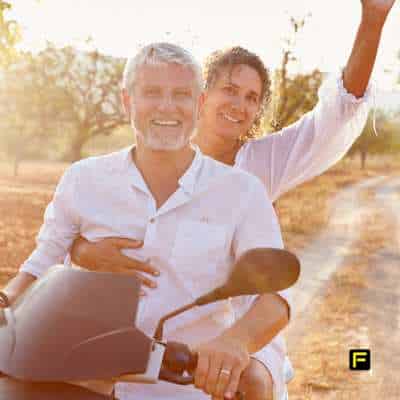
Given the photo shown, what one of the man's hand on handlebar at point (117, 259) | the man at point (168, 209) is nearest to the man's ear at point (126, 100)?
the man at point (168, 209)

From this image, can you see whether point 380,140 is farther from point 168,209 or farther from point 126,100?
point 168,209

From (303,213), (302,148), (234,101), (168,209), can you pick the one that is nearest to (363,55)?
(302,148)

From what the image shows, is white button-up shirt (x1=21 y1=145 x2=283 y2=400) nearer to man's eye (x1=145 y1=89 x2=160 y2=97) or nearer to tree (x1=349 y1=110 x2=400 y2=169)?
man's eye (x1=145 y1=89 x2=160 y2=97)

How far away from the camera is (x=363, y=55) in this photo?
3.16 meters

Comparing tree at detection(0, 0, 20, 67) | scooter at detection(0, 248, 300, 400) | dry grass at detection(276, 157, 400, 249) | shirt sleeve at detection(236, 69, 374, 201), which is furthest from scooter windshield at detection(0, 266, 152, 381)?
dry grass at detection(276, 157, 400, 249)

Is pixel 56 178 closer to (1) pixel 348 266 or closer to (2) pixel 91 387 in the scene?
(1) pixel 348 266

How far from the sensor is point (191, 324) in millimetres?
2266

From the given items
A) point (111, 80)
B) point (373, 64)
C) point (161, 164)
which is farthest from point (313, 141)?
point (111, 80)

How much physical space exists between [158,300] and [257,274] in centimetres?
60

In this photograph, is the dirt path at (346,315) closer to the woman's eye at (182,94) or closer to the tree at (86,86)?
the woman's eye at (182,94)

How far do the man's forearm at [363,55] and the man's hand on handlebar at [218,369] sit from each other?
1.64 meters

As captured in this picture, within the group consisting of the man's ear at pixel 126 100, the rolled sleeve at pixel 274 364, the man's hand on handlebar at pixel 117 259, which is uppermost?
the man's ear at pixel 126 100

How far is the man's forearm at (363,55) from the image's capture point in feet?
9.78

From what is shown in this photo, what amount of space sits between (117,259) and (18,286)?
305 mm
